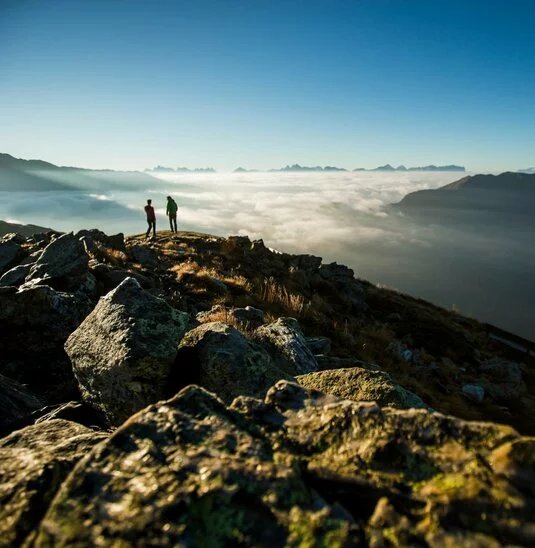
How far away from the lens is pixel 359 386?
20.1ft

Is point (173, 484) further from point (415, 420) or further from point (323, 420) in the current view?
point (415, 420)

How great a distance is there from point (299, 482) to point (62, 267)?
14.5 m

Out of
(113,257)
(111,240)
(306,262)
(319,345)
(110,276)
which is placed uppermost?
(110,276)

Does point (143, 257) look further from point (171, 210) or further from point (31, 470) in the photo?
point (31, 470)

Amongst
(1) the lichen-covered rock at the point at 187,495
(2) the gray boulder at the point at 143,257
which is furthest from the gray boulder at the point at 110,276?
(1) the lichen-covered rock at the point at 187,495

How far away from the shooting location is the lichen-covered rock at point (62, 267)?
534 inches

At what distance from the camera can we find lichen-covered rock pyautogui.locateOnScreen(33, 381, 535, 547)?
6.90 ft

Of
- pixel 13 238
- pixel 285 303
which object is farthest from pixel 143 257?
pixel 285 303

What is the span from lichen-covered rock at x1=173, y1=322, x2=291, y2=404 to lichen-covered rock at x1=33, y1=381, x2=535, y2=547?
2732 millimetres

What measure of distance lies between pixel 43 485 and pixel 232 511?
5.20ft

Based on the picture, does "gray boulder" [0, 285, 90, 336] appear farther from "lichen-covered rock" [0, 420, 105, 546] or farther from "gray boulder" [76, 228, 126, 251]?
"gray boulder" [76, 228, 126, 251]

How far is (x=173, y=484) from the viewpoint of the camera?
2414mm

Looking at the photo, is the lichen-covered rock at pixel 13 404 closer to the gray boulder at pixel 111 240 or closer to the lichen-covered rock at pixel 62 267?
the lichen-covered rock at pixel 62 267

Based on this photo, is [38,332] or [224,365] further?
[38,332]
